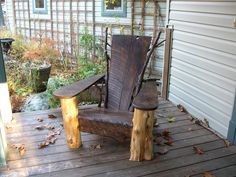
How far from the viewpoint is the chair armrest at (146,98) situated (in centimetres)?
231

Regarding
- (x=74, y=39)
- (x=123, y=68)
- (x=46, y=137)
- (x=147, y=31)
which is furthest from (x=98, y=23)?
(x=46, y=137)

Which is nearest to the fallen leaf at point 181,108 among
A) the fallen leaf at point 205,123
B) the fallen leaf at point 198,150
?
the fallen leaf at point 205,123

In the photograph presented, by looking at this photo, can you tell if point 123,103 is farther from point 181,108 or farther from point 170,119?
point 181,108

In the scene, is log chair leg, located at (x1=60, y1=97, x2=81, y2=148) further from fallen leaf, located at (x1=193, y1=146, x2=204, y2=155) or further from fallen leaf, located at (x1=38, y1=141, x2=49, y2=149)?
fallen leaf, located at (x1=193, y1=146, x2=204, y2=155)

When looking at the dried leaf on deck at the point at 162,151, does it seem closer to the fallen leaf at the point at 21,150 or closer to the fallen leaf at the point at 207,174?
the fallen leaf at the point at 207,174

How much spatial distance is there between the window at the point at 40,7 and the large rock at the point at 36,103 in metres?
4.65

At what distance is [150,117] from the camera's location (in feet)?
7.77

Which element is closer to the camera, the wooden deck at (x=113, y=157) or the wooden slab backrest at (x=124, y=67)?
the wooden deck at (x=113, y=157)

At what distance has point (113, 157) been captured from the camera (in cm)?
257

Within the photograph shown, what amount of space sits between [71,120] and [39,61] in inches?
137

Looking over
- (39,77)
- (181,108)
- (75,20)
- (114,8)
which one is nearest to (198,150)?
(181,108)

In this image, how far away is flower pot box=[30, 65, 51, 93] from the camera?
497 centimetres

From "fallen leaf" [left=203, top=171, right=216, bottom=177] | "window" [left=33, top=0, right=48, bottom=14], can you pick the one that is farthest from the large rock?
"window" [left=33, top=0, right=48, bottom=14]

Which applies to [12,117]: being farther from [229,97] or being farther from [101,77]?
[229,97]
